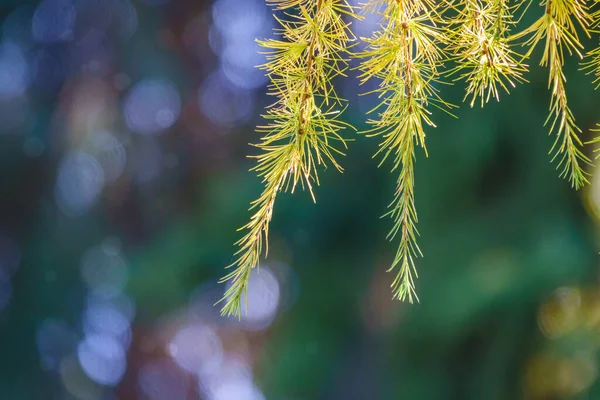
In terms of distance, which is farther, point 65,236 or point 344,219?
point 65,236

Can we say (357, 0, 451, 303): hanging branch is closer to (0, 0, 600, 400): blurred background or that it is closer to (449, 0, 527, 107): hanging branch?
(449, 0, 527, 107): hanging branch

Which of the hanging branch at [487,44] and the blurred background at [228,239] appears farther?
the blurred background at [228,239]

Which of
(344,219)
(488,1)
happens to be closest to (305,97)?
(488,1)

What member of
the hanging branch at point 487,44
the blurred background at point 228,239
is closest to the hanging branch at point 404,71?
the hanging branch at point 487,44

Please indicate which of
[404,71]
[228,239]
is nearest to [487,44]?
[404,71]

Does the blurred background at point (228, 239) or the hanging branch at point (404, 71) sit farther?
the blurred background at point (228, 239)

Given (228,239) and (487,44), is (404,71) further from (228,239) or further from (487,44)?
(228,239)

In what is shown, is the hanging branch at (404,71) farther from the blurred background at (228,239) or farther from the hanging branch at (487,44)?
the blurred background at (228,239)

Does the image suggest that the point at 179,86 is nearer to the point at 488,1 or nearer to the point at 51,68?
the point at 51,68
